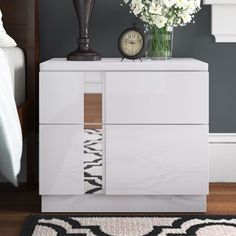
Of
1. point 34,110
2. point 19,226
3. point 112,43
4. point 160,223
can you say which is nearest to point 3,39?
point 34,110

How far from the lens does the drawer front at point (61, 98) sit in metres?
2.72

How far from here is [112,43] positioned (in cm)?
→ 332

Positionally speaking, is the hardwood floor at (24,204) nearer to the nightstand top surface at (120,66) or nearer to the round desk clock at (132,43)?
the nightstand top surface at (120,66)

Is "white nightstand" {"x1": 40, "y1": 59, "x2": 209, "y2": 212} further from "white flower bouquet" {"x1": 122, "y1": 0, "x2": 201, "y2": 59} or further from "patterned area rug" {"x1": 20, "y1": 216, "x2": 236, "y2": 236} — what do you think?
"white flower bouquet" {"x1": 122, "y1": 0, "x2": 201, "y2": 59}

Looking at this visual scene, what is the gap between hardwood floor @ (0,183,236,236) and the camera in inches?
104

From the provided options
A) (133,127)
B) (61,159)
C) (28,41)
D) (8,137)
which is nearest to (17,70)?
Result: (28,41)

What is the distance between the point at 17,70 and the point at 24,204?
1.94 feet

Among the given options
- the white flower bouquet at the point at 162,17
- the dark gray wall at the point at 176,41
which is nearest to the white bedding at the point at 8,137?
the white flower bouquet at the point at 162,17

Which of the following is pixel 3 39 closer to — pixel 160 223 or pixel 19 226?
pixel 19 226

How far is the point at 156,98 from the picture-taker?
2.74 meters

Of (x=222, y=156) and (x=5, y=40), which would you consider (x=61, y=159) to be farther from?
(x=222, y=156)

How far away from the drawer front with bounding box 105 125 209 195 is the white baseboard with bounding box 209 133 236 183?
59 centimetres

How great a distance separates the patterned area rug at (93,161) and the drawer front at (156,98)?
0.31ft

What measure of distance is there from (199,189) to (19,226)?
29.7 inches
